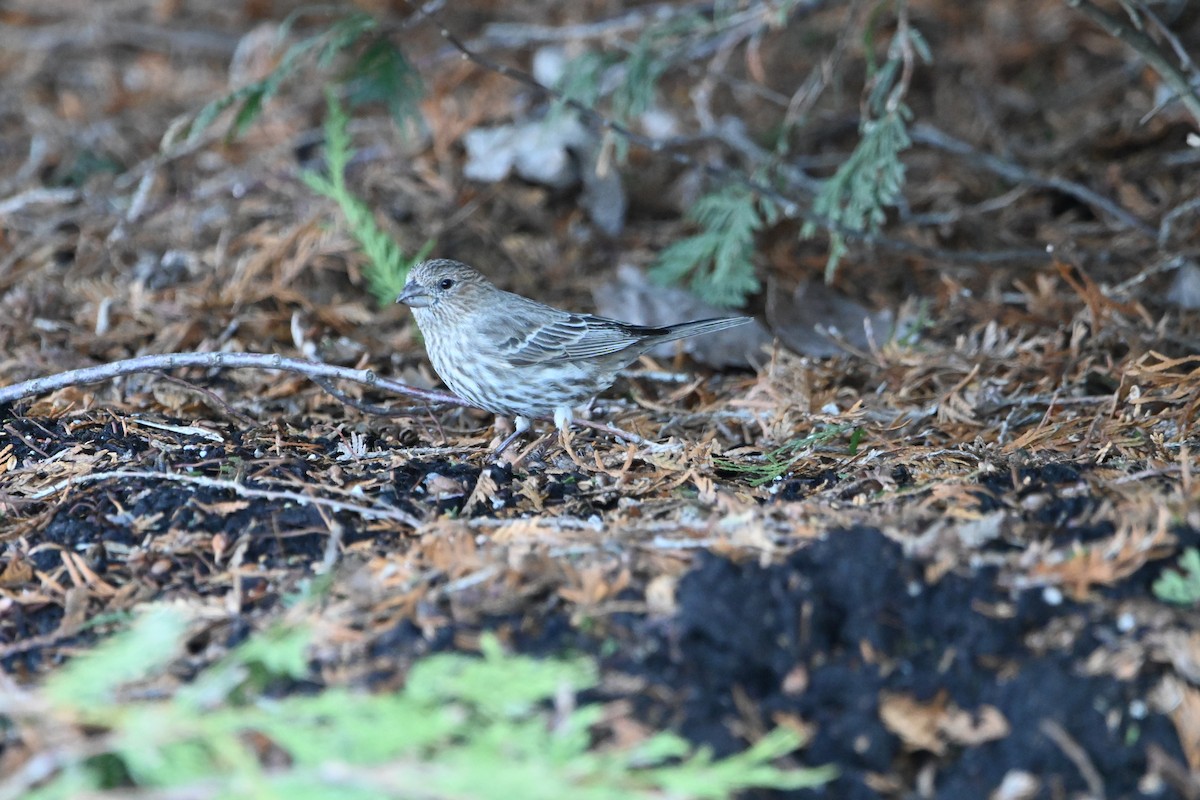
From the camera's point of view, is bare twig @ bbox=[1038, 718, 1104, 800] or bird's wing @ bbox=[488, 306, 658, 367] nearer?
bare twig @ bbox=[1038, 718, 1104, 800]

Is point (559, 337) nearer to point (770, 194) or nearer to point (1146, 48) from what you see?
point (770, 194)

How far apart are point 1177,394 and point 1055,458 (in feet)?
2.00

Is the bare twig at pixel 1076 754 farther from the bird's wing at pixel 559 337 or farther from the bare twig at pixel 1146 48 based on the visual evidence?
the bare twig at pixel 1146 48

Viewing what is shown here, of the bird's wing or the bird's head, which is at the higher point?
the bird's head

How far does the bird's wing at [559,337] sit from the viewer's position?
488cm

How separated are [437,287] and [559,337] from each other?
58cm

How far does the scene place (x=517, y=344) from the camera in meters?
4.97

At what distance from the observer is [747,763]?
2303 mm

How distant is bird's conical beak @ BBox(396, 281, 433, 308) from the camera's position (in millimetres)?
4910

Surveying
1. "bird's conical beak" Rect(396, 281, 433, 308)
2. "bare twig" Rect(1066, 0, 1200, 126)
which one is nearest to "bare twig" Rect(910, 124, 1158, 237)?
"bare twig" Rect(1066, 0, 1200, 126)

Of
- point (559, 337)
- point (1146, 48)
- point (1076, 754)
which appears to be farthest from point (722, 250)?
point (1076, 754)

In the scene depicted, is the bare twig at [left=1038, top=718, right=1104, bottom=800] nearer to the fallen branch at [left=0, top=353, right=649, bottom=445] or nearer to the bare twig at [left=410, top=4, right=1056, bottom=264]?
the fallen branch at [left=0, top=353, right=649, bottom=445]

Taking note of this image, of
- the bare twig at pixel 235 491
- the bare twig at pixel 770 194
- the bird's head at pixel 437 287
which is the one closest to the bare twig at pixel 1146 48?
the bare twig at pixel 770 194

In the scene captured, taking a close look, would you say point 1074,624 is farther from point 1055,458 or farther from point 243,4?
point 243,4
